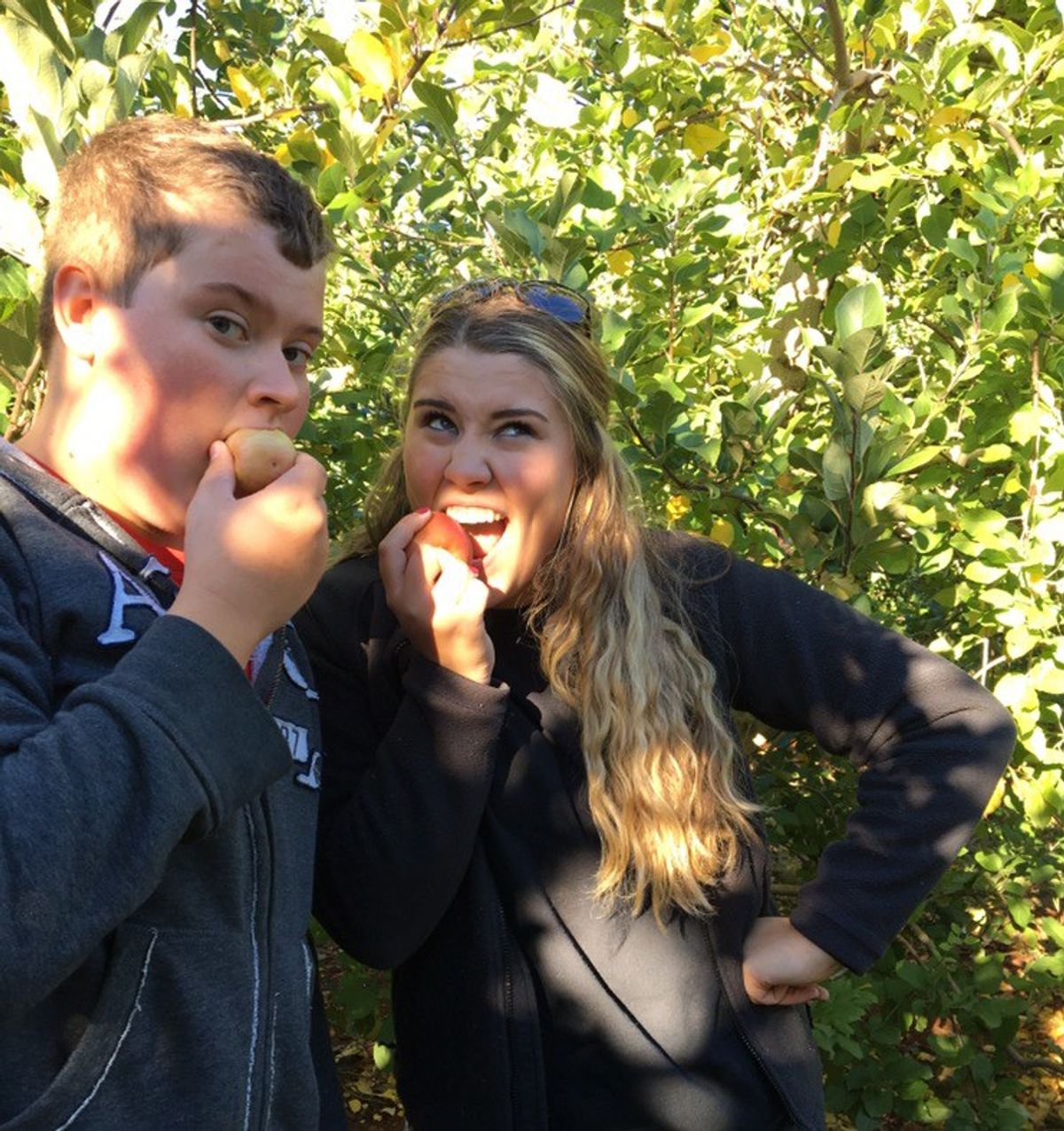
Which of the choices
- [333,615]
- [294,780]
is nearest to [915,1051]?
[333,615]

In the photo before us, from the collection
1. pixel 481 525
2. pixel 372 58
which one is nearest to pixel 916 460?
pixel 481 525

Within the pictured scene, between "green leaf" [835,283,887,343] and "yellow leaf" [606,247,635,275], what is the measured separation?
77 cm

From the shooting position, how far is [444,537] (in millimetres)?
1563

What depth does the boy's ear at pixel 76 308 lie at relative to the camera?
3.68 ft

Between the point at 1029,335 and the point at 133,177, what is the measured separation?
63.1 inches

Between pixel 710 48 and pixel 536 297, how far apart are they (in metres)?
1.42

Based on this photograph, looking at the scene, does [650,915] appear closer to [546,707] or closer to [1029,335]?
[546,707]

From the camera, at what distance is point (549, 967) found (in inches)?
60.1

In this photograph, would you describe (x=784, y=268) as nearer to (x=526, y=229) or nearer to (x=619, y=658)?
(x=526, y=229)

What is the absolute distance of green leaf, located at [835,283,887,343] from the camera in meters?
1.92

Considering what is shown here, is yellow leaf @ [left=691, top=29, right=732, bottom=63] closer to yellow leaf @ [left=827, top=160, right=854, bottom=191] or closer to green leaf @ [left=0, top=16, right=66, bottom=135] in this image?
yellow leaf @ [left=827, top=160, right=854, bottom=191]

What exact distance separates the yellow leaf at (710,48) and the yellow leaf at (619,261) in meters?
0.55

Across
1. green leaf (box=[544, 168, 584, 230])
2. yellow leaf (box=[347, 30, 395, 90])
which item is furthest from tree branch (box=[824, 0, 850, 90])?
yellow leaf (box=[347, 30, 395, 90])

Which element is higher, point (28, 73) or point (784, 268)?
point (784, 268)
